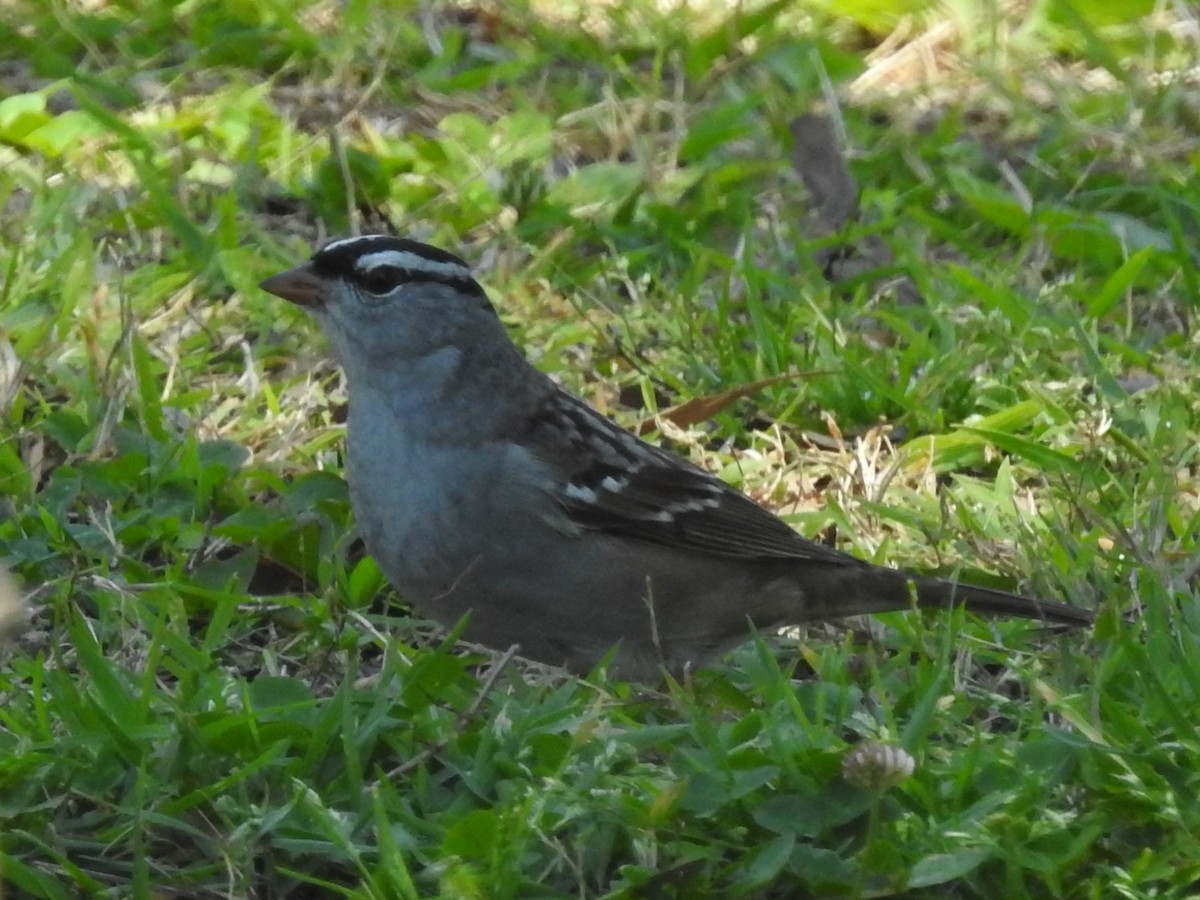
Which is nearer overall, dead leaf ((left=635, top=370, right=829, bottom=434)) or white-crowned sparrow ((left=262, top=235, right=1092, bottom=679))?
white-crowned sparrow ((left=262, top=235, right=1092, bottom=679))

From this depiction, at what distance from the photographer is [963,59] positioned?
6.52 meters

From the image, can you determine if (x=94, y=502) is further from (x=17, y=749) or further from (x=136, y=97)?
(x=136, y=97)

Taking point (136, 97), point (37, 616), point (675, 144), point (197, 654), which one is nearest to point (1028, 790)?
point (197, 654)

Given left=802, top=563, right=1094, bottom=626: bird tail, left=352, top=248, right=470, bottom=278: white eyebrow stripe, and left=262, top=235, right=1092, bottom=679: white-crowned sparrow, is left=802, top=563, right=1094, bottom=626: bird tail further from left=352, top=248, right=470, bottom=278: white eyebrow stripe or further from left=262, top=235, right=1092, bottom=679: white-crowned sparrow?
left=352, top=248, right=470, bottom=278: white eyebrow stripe

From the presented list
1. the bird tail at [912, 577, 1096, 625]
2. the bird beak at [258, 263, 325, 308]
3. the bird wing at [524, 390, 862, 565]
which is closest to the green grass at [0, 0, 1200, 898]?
the bird tail at [912, 577, 1096, 625]

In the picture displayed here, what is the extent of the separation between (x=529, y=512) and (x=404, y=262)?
635 mm

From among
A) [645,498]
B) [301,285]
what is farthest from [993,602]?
[301,285]

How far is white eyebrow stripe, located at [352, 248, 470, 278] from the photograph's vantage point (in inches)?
159

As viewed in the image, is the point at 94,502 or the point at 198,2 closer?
the point at 94,502

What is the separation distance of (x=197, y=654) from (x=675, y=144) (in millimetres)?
3029

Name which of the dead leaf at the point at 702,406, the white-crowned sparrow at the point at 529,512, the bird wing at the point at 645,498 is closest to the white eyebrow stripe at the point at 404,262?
the white-crowned sparrow at the point at 529,512

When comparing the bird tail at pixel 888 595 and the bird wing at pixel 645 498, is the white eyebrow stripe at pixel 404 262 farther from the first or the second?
the bird tail at pixel 888 595

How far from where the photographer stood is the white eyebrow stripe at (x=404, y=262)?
4035 mm

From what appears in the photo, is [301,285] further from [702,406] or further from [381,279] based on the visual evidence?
[702,406]
